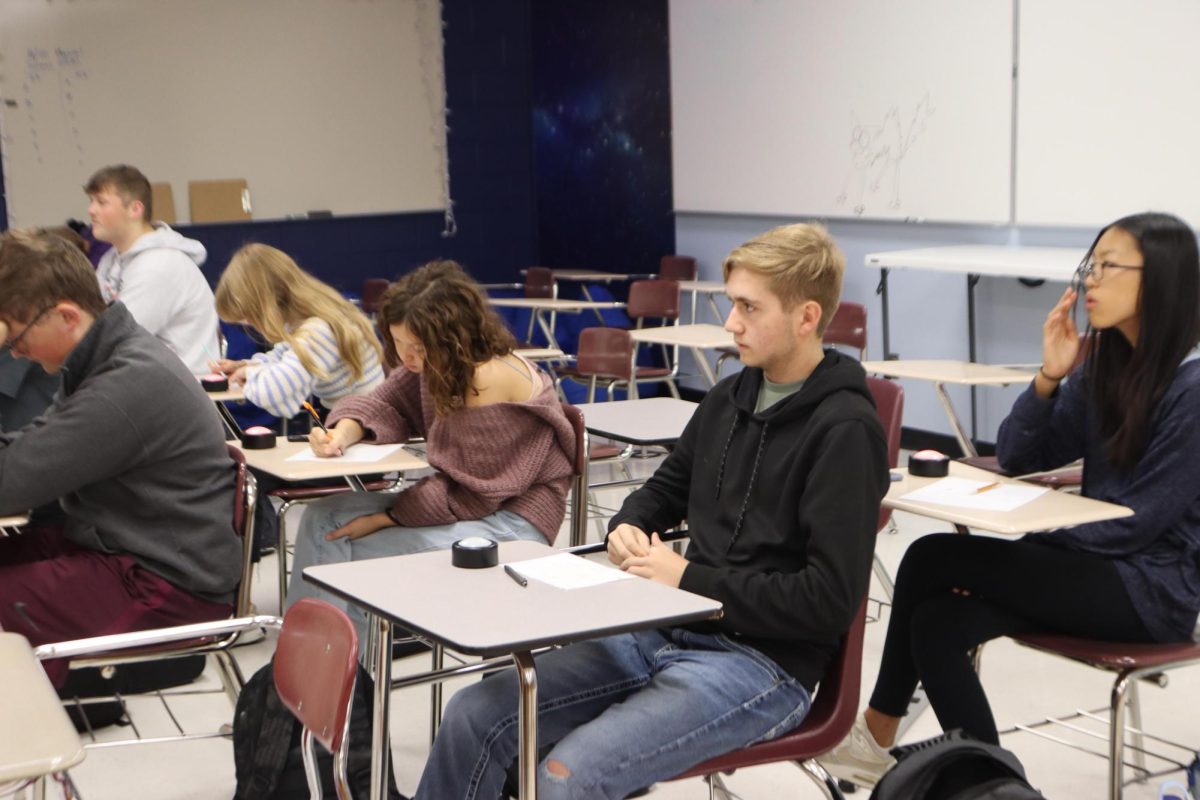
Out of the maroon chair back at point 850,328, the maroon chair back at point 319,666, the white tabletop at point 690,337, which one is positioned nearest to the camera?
the maroon chair back at point 319,666

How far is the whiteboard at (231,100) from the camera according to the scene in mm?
7418

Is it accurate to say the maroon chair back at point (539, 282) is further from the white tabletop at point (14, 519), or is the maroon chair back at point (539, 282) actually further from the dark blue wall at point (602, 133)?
the white tabletop at point (14, 519)

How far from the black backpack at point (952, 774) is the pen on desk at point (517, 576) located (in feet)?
1.90

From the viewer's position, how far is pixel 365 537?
126 inches

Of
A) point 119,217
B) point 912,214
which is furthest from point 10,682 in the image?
point 912,214

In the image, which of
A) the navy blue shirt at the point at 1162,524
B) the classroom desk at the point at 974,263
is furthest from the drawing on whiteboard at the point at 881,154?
the navy blue shirt at the point at 1162,524

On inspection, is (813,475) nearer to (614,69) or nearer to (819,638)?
(819,638)

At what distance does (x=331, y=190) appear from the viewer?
327 inches

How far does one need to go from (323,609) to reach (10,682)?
1.35 feet

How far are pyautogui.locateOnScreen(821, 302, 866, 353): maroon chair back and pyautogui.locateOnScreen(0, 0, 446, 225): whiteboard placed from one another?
3726mm

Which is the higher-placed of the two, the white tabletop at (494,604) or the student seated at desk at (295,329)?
the student seated at desk at (295,329)

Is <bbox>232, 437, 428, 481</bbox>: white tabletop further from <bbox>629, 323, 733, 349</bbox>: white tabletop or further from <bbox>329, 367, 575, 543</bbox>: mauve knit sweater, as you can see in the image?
<bbox>629, 323, 733, 349</bbox>: white tabletop

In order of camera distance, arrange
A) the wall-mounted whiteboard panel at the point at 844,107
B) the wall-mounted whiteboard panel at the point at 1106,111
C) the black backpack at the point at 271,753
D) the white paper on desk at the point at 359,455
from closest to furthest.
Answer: the black backpack at the point at 271,753 → the white paper on desk at the point at 359,455 → the wall-mounted whiteboard panel at the point at 1106,111 → the wall-mounted whiteboard panel at the point at 844,107

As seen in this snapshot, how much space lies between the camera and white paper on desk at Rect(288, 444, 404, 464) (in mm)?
3133
